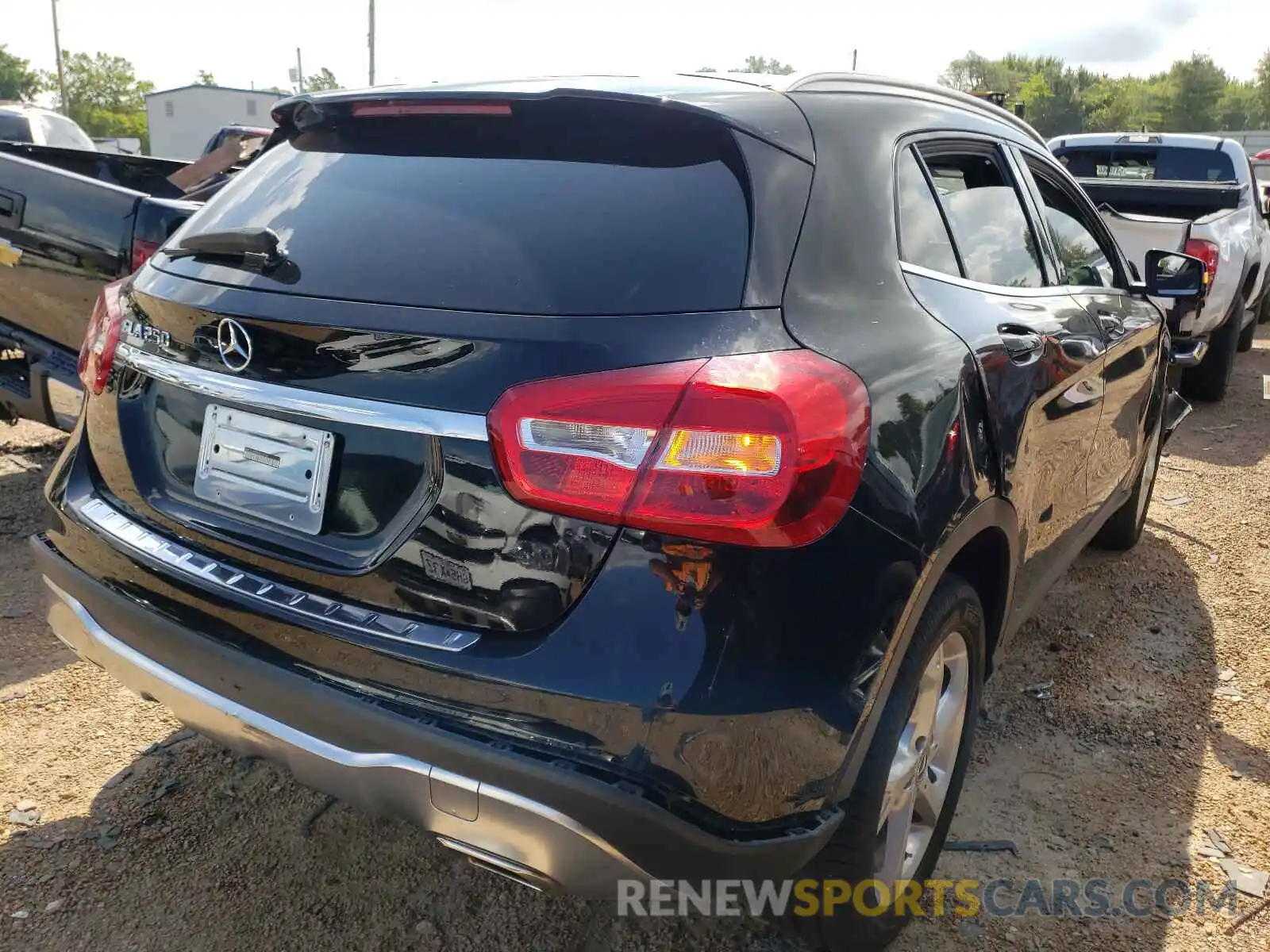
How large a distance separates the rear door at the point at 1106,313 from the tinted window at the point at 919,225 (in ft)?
2.77

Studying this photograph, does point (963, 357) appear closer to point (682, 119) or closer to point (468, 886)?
point (682, 119)

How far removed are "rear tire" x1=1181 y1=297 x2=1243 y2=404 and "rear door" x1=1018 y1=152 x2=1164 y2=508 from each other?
13.2 ft

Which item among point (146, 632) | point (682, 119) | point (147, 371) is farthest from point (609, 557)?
point (147, 371)

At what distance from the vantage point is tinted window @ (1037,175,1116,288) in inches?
124

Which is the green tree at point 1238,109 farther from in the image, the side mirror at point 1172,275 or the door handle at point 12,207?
the door handle at point 12,207

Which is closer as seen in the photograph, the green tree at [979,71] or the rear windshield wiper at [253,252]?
the rear windshield wiper at [253,252]

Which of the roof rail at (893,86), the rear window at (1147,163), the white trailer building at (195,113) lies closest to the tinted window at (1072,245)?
the roof rail at (893,86)

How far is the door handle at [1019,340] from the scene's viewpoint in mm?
2342

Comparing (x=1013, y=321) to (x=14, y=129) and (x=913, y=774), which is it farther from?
(x=14, y=129)

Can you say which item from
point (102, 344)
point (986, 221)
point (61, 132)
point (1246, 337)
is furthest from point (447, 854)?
point (61, 132)

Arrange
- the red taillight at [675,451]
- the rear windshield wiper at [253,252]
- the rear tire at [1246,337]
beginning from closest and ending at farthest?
the red taillight at [675,451], the rear windshield wiper at [253,252], the rear tire at [1246,337]

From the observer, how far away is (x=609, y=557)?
5.22 ft

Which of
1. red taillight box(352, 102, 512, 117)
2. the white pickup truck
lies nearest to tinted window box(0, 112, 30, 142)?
the white pickup truck

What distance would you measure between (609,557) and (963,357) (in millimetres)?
948
